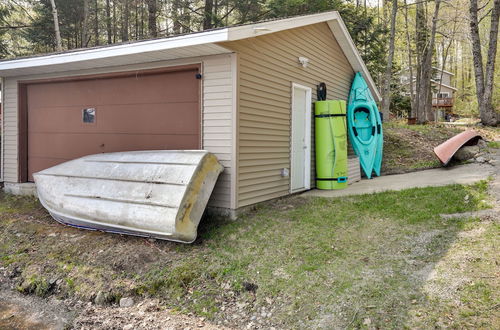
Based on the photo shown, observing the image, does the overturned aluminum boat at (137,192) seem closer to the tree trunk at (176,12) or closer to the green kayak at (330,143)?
the green kayak at (330,143)

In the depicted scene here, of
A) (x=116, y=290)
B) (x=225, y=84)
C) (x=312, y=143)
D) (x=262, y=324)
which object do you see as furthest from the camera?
(x=312, y=143)

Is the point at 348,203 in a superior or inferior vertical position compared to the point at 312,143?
inferior

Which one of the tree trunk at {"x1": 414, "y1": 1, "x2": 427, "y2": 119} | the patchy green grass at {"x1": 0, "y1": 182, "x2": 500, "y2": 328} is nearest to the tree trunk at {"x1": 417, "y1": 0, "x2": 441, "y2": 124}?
the tree trunk at {"x1": 414, "y1": 1, "x2": 427, "y2": 119}

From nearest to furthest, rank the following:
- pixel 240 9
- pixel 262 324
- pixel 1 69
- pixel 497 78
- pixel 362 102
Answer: pixel 262 324 < pixel 1 69 < pixel 362 102 < pixel 240 9 < pixel 497 78

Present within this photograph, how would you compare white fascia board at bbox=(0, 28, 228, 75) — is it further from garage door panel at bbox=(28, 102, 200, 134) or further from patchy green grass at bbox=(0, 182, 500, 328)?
patchy green grass at bbox=(0, 182, 500, 328)

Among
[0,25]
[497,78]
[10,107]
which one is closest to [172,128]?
[10,107]

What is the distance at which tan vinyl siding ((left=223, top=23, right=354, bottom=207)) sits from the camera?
5.08m

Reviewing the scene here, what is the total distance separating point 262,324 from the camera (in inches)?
120

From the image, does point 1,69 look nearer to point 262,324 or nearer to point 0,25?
point 262,324

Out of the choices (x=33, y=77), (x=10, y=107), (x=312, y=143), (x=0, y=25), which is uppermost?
(x=0, y=25)

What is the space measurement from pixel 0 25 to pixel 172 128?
1282 centimetres

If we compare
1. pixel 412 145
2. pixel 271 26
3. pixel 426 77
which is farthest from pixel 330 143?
pixel 426 77

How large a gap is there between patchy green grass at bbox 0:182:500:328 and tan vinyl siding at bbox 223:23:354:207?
511 mm

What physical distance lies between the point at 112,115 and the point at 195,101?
1.81 m
